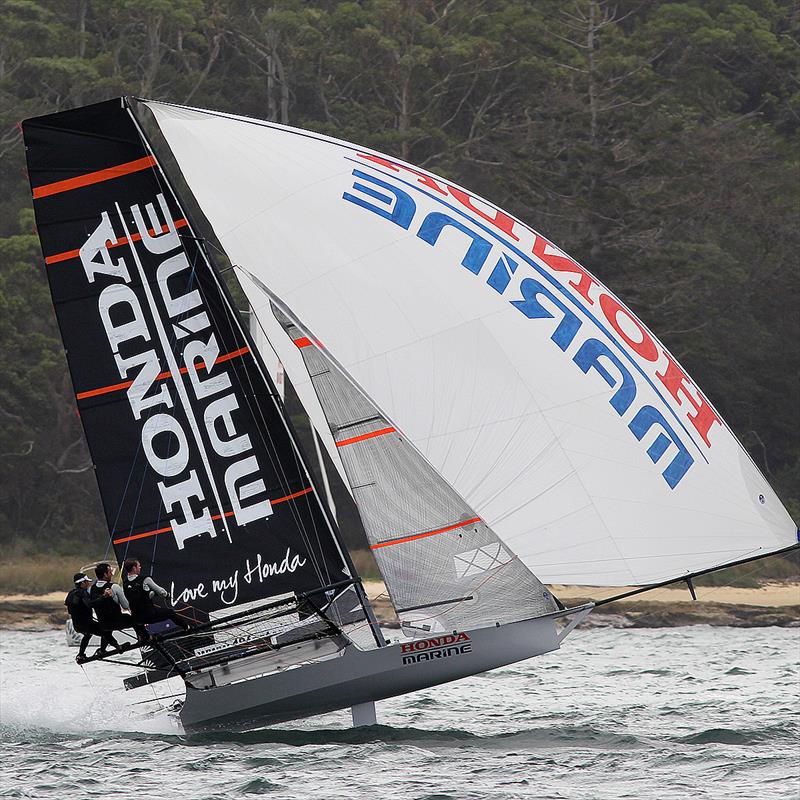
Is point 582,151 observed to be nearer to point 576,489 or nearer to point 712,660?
point 712,660

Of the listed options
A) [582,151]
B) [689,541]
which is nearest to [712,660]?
[689,541]

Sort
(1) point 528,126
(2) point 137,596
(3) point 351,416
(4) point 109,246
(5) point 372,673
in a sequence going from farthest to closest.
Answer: (1) point 528,126 → (4) point 109,246 → (3) point 351,416 → (2) point 137,596 → (5) point 372,673

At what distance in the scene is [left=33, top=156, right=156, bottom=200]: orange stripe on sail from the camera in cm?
1064

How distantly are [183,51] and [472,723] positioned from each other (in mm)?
29213

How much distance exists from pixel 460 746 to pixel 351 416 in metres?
2.42

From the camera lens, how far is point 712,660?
16.9 m

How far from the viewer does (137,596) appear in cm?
1034

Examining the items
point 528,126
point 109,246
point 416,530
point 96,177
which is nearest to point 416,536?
point 416,530

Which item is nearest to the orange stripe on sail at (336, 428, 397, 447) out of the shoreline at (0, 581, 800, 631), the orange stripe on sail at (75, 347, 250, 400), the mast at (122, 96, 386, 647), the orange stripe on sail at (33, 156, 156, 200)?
the mast at (122, 96, 386, 647)

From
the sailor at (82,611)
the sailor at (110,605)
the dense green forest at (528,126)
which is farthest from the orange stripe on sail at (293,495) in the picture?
the dense green forest at (528,126)

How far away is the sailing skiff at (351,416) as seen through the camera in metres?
10.3

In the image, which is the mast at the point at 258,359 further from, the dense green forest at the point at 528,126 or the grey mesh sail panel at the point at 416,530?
the dense green forest at the point at 528,126

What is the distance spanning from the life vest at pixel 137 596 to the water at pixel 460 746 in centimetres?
100

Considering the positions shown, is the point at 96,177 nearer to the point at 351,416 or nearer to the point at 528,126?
the point at 351,416
